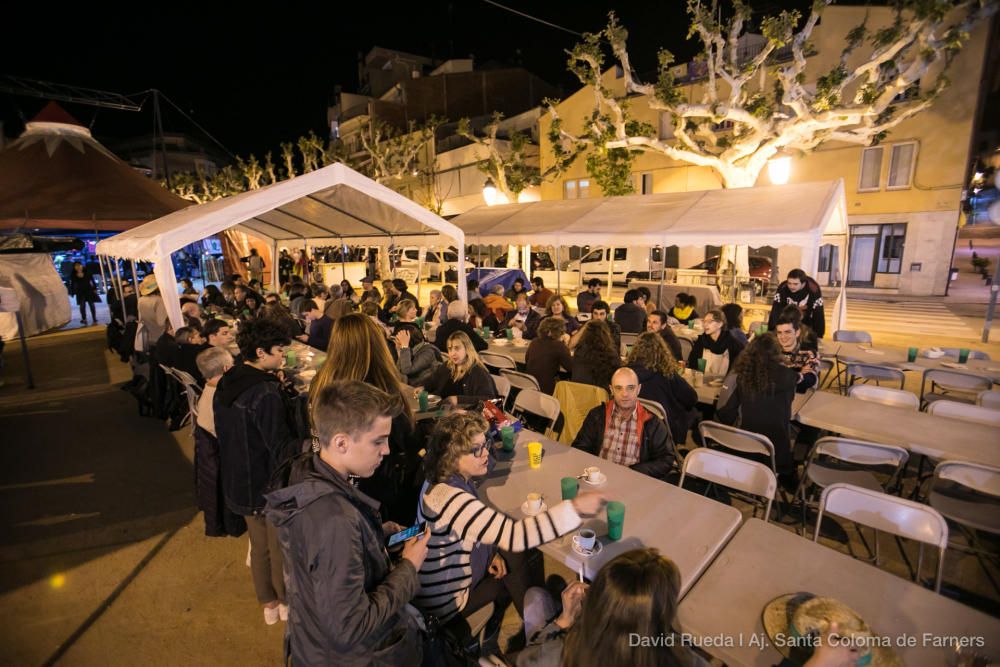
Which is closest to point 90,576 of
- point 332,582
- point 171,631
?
point 171,631

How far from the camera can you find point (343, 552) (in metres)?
1.43

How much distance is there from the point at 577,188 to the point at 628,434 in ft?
72.1

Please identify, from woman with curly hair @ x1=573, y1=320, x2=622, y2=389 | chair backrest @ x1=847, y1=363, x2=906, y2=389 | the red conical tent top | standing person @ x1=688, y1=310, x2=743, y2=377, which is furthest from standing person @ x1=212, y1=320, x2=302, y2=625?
the red conical tent top

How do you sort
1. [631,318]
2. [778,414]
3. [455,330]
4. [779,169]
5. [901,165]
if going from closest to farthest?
[778,414], [455,330], [631,318], [779,169], [901,165]

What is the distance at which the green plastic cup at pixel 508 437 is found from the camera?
331 cm

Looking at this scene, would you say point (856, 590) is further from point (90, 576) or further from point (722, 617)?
point (90, 576)

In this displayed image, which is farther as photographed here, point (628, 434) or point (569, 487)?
point (628, 434)

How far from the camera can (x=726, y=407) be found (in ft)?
13.5

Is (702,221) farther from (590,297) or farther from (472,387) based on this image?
(472,387)

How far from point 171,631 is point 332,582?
7.93ft

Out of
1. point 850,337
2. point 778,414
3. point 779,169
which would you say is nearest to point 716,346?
point 778,414

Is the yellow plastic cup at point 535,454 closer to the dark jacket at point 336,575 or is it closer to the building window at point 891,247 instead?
the dark jacket at point 336,575

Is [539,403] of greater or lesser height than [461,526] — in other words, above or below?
below

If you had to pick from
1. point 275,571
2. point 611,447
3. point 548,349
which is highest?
point 548,349
